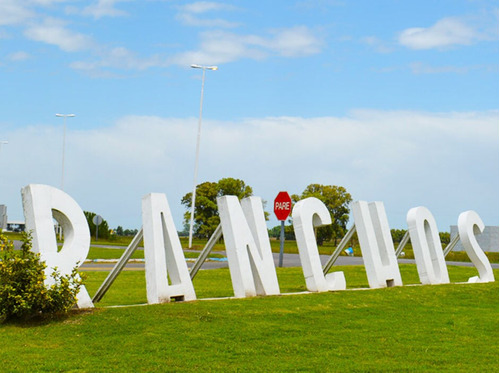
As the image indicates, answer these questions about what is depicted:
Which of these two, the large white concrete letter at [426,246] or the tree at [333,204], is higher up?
the tree at [333,204]

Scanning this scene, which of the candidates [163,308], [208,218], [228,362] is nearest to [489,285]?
[163,308]

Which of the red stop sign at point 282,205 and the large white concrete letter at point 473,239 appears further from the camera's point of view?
the red stop sign at point 282,205

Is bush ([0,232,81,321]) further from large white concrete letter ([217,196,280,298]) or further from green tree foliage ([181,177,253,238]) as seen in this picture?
green tree foliage ([181,177,253,238])

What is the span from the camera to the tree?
79875 mm

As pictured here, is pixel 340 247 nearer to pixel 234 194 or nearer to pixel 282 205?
pixel 282 205

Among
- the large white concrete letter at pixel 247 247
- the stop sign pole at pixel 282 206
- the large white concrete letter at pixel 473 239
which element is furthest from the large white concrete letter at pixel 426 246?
the stop sign pole at pixel 282 206

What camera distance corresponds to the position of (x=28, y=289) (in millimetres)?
11297

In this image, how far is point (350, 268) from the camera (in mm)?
29594

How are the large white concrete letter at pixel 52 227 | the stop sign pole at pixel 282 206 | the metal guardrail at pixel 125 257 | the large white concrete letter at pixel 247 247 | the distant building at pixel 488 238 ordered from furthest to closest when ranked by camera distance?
the distant building at pixel 488 238 → the stop sign pole at pixel 282 206 → the large white concrete letter at pixel 247 247 → the metal guardrail at pixel 125 257 → the large white concrete letter at pixel 52 227

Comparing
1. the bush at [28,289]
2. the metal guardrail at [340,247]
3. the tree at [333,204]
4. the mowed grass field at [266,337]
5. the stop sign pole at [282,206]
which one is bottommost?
the mowed grass field at [266,337]

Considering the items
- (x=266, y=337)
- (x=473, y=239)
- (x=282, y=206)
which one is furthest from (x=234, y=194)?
(x=266, y=337)

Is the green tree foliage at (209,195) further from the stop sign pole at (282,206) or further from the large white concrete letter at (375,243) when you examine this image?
the large white concrete letter at (375,243)

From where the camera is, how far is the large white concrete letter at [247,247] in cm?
1432

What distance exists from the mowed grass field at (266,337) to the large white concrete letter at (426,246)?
3.69 m
